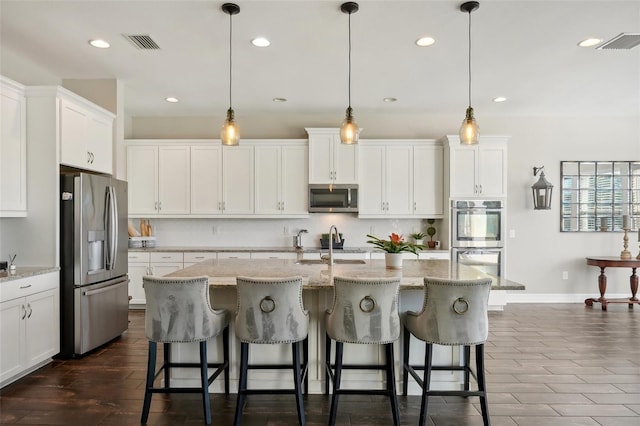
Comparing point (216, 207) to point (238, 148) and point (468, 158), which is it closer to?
point (238, 148)

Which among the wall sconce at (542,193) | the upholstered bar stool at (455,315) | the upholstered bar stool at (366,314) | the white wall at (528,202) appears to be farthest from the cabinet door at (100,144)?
the wall sconce at (542,193)

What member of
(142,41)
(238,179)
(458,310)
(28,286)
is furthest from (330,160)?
(28,286)

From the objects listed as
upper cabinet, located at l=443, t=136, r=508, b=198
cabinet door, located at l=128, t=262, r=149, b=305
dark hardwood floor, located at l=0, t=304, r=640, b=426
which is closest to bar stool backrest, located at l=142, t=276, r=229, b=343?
dark hardwood floor, located at l=0, t=304, r=640, b=426

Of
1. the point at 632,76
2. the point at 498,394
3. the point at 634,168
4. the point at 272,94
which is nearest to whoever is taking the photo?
the point at 498,394

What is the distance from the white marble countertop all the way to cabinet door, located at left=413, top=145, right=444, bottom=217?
450cm

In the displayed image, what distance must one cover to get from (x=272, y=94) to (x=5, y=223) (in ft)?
10.3

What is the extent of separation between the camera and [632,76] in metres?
4.54

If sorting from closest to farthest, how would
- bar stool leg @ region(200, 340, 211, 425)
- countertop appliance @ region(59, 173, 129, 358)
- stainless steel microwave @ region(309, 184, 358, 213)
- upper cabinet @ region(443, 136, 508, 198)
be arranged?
1. bar stool leg @ region(200, 340, 211, 425)
2. countertop appliance @ region(59, 173, 129, 358)
3. upper cabinet @ region(443, 136, 508, 198)
4. stainless steel microwave @ region(309, 184, 358, 213)

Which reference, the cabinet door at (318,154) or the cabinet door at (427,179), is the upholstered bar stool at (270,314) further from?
the cabinet door at (427,179)

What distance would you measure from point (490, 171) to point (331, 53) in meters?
3.14

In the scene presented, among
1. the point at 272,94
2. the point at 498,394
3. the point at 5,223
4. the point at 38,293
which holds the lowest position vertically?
the point at 498,394

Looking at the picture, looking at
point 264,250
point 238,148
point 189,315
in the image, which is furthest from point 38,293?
point 238,148

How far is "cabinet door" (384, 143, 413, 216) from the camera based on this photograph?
19.3 feet

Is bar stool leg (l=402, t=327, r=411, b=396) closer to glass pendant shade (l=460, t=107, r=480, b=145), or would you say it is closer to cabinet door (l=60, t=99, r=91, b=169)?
glass pendant shade (l=460, t=107, r=480, b=145)
